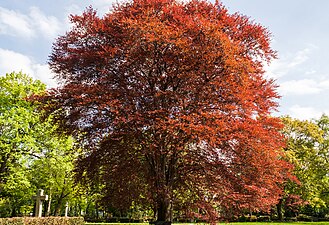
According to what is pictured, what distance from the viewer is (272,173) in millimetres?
11586

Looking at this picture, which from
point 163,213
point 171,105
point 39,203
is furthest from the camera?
point 39,203

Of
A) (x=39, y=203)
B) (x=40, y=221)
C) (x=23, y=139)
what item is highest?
(x=23, y=139)

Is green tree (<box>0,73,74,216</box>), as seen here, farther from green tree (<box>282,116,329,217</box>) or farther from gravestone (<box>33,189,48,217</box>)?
green tree (<box>282,116,329,217</box>)

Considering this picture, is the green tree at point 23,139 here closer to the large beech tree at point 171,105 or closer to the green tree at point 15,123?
the green tree at point 15,123

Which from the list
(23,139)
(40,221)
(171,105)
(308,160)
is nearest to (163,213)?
(171,105)

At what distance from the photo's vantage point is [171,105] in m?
10.8

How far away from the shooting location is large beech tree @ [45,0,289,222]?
9.98m

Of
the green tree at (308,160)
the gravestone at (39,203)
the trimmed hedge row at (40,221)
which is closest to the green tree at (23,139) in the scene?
the gravestone at (39,203)

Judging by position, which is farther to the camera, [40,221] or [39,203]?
[39,203]

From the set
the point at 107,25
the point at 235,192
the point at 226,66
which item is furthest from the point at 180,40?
the point at 235,192

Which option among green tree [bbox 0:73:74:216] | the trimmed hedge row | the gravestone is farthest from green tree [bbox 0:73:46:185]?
the trimmed hedge row

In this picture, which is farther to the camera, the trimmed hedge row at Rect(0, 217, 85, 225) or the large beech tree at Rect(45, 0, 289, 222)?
the trimmed hedge row at Rect(0, 217, 85, 225)

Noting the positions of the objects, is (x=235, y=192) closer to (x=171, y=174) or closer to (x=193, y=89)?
(x=171, y=174)

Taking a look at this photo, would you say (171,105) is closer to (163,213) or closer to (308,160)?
(163,213)
